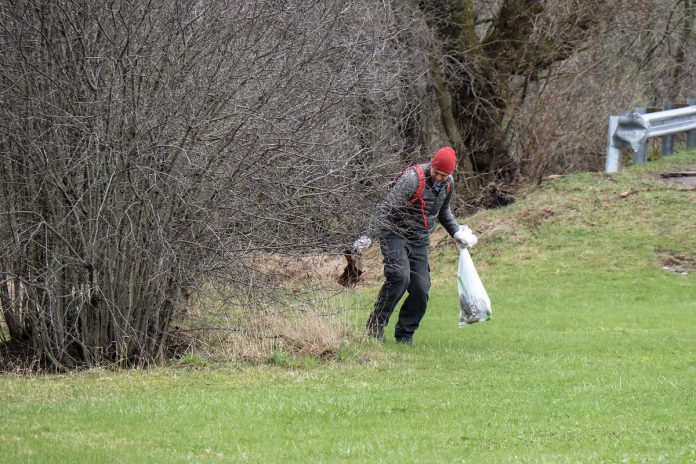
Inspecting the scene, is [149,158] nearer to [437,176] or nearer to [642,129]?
[437,176]

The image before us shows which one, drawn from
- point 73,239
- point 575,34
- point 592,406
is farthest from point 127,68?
point 575,34

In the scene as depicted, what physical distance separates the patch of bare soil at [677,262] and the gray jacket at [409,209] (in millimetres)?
5907

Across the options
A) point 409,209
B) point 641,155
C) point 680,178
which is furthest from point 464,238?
point 641,155

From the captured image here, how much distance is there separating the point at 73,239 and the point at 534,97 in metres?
13.6

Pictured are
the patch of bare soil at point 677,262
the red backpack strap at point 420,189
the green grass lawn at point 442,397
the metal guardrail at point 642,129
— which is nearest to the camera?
the green grass lawn at point 442,397

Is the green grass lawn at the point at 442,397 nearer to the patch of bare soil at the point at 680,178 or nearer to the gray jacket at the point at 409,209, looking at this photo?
the gray jacket at the point at 409,209

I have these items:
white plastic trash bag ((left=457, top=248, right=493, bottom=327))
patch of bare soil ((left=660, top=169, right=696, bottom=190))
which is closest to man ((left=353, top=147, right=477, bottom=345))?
white plastic trash bag ((left=457, top=248, right=493, bottom=327))

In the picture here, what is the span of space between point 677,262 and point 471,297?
20.2ft

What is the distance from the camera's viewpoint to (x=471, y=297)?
1128 centimetres

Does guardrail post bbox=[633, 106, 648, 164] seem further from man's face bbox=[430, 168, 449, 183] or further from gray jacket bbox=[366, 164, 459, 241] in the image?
man's face bbox=[430, 168, 449, 183]

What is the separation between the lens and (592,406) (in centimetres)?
799

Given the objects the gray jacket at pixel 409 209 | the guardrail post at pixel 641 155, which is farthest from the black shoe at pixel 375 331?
the guardrail post at pixel 641 155

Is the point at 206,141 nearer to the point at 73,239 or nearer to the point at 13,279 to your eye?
the point at 73,239

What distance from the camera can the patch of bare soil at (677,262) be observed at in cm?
1602
